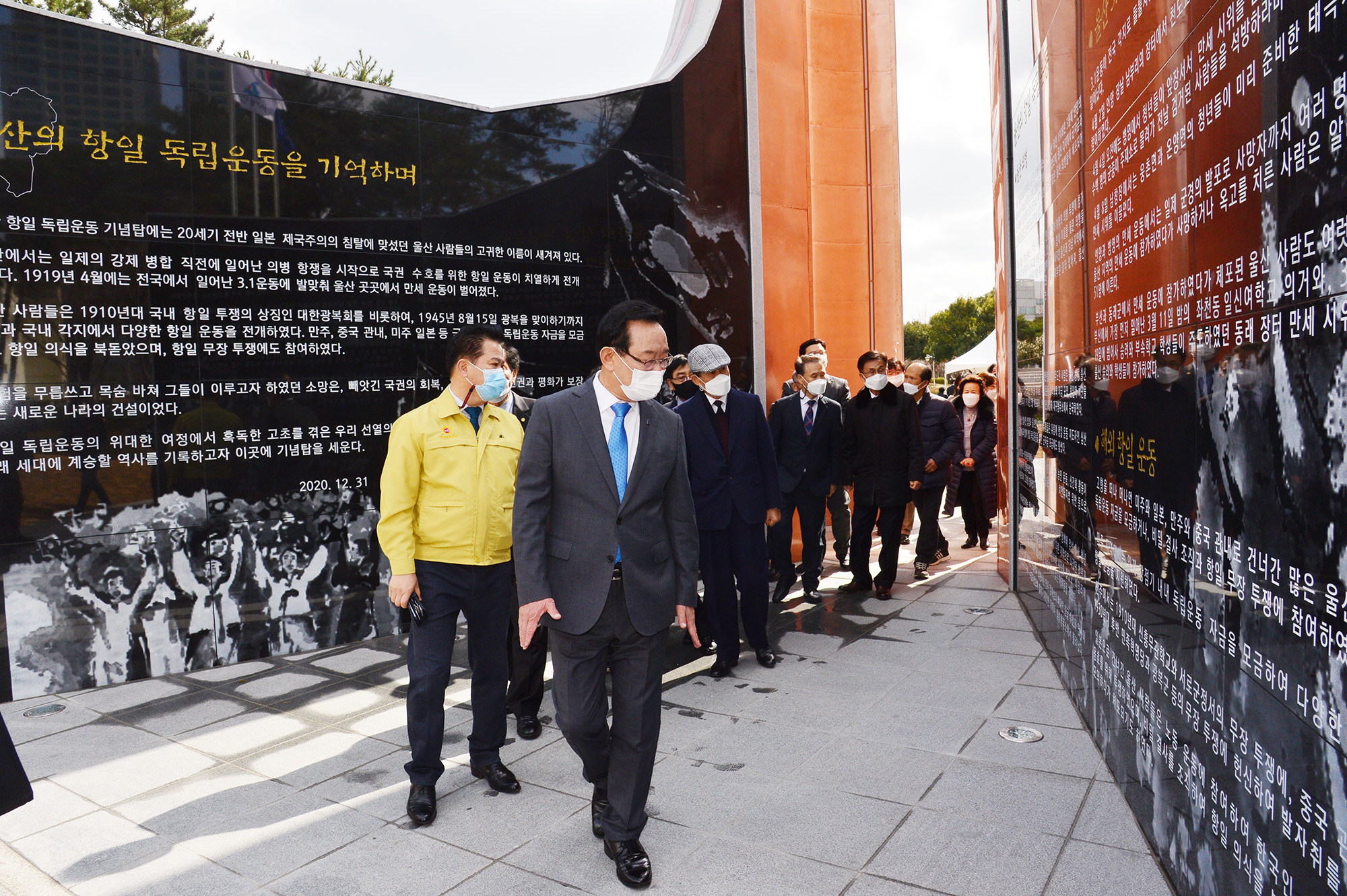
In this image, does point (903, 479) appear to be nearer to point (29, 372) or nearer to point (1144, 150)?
point (1144, 150)

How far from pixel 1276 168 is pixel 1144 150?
118 centimetres

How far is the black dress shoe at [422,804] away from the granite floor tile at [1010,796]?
191cm

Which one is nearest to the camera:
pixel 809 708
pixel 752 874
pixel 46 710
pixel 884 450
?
pixel 752 874

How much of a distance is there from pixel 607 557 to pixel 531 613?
12.4 inches

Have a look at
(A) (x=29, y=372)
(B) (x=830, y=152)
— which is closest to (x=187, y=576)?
(A) (x=29, y=372)

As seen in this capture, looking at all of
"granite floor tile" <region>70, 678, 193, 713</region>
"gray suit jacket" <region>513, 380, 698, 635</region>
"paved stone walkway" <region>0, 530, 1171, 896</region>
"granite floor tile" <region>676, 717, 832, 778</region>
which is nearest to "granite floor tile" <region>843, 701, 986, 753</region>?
"paved stone walkway" <region>0, 530, 1171, 896</region>

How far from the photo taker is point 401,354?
6340 mm

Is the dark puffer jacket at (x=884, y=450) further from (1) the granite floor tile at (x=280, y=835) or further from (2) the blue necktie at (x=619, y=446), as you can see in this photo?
(1) the granite floor tile at (x=280, y=835)

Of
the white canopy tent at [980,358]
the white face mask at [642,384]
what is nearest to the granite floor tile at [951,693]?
the white face mask at [642,384]

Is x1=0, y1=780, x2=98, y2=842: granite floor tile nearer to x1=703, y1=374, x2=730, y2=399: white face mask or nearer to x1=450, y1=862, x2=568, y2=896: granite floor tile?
x1=450, y1=862, x2=568, y2=896: granite floor tile

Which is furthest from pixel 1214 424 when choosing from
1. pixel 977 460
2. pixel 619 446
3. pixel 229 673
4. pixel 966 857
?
pixel 977 460

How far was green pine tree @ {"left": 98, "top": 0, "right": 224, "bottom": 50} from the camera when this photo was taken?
23.3 meters

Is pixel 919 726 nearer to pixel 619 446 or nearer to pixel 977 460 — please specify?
pixel 619 446

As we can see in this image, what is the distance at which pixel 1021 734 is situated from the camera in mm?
4148
